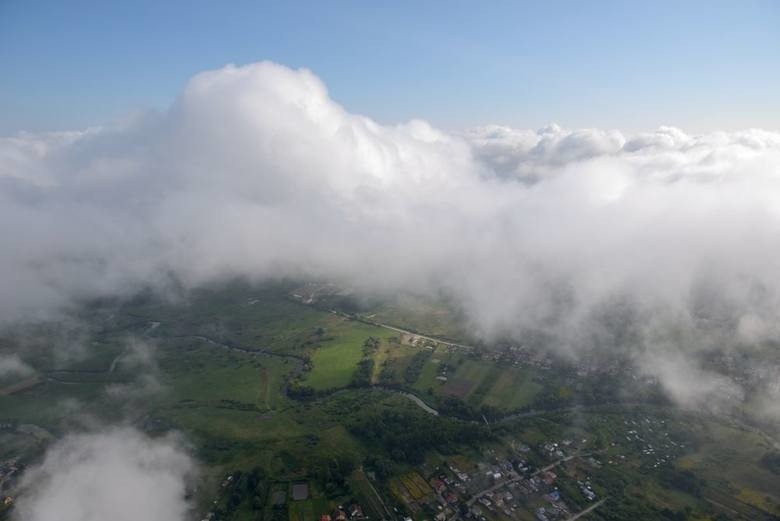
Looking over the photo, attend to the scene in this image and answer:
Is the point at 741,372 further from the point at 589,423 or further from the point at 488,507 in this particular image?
the point at 488,507

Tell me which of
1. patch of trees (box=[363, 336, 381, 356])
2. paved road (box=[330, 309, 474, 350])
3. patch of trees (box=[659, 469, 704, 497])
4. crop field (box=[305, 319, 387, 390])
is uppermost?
patch of trees (box=[659, 469, 704, 497])

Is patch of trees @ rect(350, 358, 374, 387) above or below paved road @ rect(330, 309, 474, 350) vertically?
below

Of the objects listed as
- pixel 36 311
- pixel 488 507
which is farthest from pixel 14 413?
pixel 488 507

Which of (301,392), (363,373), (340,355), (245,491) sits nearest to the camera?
(245,491)

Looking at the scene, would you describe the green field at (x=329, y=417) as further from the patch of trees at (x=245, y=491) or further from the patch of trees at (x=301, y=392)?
the patch of trees at (x=301, y=392)

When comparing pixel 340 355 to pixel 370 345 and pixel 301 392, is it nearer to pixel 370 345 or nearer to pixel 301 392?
pixel 370 345

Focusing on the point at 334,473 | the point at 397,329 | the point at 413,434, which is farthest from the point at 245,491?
the point at 397,329

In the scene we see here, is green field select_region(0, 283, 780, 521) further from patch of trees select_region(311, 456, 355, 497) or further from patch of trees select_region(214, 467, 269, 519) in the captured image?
patch of trees select_region(214, 467, 269, 519)

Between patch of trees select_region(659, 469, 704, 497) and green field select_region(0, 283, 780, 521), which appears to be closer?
patch of trees select_region(659, 469, 704, 497)

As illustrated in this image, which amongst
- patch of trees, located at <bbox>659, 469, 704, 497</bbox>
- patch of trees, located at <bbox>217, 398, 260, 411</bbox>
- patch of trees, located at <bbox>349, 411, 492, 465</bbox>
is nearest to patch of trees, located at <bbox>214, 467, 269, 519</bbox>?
patch of trees, located at <bbox>349, 411, 492, 465</bbox>

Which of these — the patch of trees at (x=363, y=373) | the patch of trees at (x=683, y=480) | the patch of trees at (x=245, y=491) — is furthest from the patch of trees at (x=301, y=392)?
the patch of trees at (x=683, y=480)

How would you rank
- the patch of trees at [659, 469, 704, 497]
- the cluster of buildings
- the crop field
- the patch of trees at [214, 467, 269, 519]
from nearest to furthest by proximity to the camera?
the cluster of buildings < the patch of trees at [214, 467, 269, 519] < the patch of trees at [659, 469, 704, 497] < the crop field
